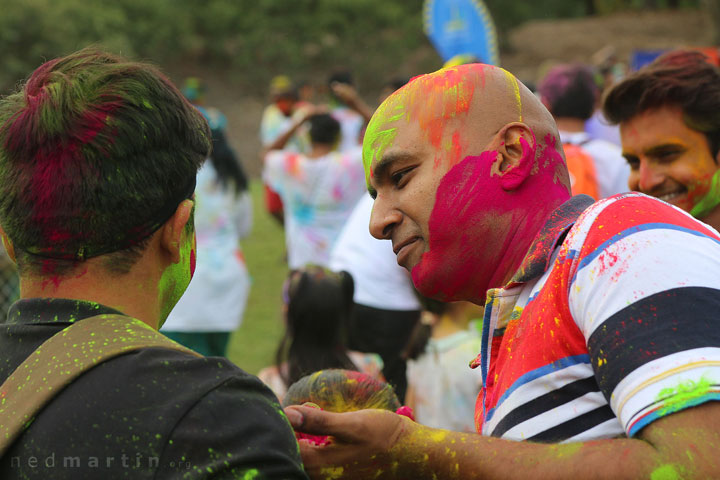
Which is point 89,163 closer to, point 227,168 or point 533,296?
point 533,296

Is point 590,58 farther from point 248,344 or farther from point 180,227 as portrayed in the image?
point 180,227

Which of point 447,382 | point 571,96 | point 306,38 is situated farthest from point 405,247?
point 306,38

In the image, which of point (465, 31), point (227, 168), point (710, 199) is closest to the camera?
point (710, 199)

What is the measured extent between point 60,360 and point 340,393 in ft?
2.55

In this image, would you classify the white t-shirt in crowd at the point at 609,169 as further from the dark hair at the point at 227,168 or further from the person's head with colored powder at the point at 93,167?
the person's head with colored powder at the point at 93,167

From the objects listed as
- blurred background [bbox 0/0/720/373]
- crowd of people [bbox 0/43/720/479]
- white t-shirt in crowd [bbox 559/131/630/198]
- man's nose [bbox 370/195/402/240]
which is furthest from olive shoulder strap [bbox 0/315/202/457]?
blurred background [bbox 0/0/720/373]

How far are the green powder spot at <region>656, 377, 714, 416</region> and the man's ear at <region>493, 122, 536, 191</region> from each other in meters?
0.60

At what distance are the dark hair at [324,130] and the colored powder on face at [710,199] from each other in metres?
4.18

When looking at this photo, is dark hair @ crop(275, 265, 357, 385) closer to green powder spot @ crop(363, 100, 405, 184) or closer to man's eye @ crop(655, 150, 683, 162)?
man's eye @ crop(655, 150, 683, 162)

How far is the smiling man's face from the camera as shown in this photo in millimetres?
2645

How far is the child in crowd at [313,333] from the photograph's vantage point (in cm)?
366

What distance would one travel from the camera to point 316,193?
6.52 m

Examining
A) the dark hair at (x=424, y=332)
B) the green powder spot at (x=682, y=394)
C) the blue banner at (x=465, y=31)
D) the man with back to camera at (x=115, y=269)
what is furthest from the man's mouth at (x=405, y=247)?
the blue banner at (x=465, y=31)

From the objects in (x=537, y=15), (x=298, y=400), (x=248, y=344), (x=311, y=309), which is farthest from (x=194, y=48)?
(x=298, y=400)
